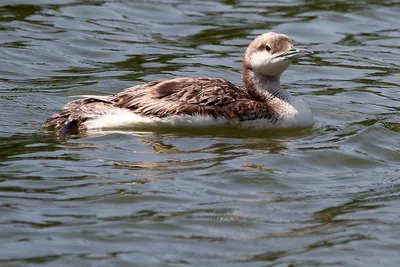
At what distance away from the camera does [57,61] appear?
1625 cm

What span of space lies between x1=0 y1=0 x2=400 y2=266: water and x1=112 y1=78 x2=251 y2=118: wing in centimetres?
29

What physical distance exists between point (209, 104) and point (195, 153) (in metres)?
0.99

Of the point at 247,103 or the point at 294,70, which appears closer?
the point at 247,103

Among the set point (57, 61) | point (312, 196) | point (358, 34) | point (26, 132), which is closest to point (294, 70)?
point (358, 34)

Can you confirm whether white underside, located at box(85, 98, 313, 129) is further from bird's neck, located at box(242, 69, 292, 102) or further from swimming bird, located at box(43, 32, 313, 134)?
bird's neck, located at box(242, 69, 292, 102)

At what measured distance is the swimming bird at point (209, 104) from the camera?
41.8ft

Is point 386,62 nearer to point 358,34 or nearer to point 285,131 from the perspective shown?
point 358,34

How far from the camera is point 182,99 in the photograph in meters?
12.8

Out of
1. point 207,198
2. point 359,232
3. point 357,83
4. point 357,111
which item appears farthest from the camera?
point 357,83

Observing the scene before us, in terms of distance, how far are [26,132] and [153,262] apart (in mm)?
4411

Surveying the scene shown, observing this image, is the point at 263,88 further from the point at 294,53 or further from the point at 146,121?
the point at 146,121

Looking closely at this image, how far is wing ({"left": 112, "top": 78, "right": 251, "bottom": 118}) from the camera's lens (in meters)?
12.7

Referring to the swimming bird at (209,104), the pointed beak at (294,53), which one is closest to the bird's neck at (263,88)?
the swimming bird at (209,104)

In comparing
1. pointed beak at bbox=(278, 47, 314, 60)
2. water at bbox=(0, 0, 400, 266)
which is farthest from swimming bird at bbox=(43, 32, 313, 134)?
water at bbox=(0, 0, 400, 266)
